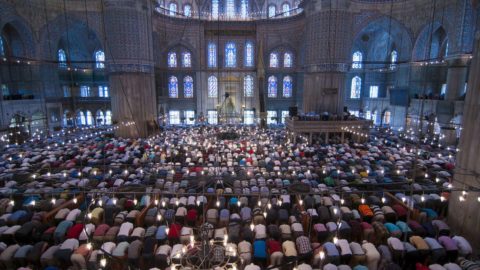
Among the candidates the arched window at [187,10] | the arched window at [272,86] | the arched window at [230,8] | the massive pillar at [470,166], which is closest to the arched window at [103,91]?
the arched window at [187,10]

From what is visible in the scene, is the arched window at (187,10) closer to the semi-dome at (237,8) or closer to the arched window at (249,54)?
the semi-dome at (237,8)

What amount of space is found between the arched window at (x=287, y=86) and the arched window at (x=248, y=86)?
3908 mm

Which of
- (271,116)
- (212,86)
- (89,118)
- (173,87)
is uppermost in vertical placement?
(212,86)

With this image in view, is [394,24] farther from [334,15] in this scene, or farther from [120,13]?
[120,13]

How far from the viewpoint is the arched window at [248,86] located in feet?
105

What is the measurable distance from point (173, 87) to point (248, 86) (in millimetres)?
8681

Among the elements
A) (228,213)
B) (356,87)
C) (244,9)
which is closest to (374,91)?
(356,87)

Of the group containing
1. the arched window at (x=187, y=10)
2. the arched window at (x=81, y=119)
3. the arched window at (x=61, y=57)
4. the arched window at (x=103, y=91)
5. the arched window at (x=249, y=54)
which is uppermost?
the arched window at (x=187, y=10)

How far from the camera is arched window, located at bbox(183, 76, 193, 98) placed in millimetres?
32000

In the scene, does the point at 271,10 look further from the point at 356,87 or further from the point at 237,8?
the point at 356,87

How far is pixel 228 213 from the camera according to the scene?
366 inches

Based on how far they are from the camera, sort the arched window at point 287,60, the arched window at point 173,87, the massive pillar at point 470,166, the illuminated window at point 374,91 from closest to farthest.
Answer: the massive pillar at point 470,166
the illuminated window at point 374,91
the arched window at point 287,60
the arched window at point 173,87

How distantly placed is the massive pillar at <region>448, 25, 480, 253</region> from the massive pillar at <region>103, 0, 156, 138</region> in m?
20.0

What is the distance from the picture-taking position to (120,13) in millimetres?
22031
